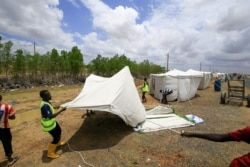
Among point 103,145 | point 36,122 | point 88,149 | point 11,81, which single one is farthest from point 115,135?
point 11,81

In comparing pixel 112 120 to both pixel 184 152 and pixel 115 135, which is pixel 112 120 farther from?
pixel 184 152

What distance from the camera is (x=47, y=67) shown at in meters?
32.9

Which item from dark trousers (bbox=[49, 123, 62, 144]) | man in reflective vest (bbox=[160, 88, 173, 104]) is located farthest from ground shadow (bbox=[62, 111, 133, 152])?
man in reflective vest (bbox=[160, 88, 173, 104])

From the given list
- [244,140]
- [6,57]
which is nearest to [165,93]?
[244,140]

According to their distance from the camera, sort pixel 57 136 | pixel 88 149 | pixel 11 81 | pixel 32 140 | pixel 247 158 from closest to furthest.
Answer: pixel 247 158 < pixel 57 136 < pixel 88 149 < pixel 32 140 < pixel 11 81

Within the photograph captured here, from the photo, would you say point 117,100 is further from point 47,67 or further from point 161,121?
point 47,67

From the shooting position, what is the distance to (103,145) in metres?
6.27

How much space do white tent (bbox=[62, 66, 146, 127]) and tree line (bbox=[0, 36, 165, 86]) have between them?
22.4 meters

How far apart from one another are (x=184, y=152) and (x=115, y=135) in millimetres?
2475

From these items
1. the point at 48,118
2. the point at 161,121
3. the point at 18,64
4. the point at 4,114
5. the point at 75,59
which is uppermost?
the point at 75,59

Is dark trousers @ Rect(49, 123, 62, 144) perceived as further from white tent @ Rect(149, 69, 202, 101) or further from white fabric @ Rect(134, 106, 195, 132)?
white tent @ Rect(149, 69, 202, 101)

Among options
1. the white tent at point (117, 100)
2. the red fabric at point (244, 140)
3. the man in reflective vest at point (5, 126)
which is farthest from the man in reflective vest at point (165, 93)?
the red fabric at point (244, 140)

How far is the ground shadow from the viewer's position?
6.29m

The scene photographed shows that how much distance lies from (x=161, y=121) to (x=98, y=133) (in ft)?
9.21
